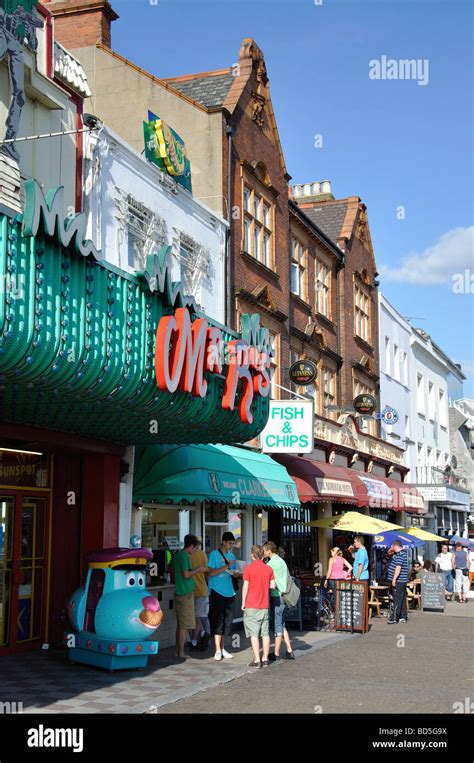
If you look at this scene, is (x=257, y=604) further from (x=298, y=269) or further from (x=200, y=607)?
(x=298, y=269)

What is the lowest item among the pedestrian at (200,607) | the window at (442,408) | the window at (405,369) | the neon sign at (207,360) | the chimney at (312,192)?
the pedestrian at (200,607)

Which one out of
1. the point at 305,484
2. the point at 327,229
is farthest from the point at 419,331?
the point at 305,484

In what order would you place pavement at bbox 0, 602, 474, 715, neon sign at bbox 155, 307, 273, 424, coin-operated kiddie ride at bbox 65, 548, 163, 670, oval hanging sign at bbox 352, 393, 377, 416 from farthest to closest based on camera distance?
1. oval hanging sign at bbox 352, 393, 377, 416
2. coin-operated kiddie ride at bbox 65, 548, 163, 670
3. neon sign at bbox 155, 307, 273, 424
4. pavement at bbox 0, 602, 474, 715

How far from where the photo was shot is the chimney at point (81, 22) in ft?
64.5

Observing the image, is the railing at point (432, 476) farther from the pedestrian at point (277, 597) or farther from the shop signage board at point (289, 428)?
the pedestrian at point (277, 597)

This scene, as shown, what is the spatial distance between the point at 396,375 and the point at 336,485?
1536 centimetres

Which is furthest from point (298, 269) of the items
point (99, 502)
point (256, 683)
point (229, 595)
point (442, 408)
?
point (442, 408)

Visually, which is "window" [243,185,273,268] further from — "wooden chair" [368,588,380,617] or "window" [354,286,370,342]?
"window" [354,286,370,342]

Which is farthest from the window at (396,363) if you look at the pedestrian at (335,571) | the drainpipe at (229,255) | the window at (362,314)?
the pedestrian at (335,571)

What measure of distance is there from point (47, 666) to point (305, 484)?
9.61 metres

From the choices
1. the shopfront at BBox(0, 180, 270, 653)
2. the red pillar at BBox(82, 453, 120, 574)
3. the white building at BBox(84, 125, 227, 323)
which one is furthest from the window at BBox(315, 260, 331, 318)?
the red pillar at BBox(82, 453, 120, 574)

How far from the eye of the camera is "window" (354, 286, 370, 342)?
3142 cm

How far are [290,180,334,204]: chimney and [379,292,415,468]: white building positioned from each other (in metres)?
4.61

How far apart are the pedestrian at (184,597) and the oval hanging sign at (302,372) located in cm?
944
